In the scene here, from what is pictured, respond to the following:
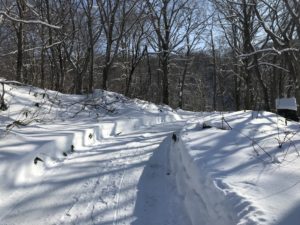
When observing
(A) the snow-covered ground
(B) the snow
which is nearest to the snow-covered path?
(A) the snow-covered ground

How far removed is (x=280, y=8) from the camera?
86.6 ft

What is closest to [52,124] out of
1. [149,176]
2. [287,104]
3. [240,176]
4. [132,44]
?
[149,176]

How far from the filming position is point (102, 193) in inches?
235

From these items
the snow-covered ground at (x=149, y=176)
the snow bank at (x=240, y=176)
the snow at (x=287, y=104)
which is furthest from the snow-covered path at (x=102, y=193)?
the snow at (x=287, y=104)

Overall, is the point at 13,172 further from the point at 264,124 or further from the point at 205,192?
the point at 264,124

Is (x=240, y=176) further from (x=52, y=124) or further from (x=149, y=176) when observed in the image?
(x=52, y=124)

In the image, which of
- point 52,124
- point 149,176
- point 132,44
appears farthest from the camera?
point 132,44

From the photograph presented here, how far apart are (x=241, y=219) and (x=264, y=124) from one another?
19.2 feet

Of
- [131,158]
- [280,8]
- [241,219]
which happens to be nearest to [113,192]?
Result: [131,158]

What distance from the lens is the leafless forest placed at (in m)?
18.1

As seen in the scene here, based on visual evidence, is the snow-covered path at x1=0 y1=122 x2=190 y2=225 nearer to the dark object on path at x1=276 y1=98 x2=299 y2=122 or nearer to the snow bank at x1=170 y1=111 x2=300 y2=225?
the snow bank at x1=170 y1=111 x2=300 y2=225

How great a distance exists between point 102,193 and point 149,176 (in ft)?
4.16

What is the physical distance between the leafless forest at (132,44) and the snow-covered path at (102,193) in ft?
17.1

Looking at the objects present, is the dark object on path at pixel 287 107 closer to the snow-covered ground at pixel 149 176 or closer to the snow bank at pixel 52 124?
the snow-covered ground at pixel 149 176
